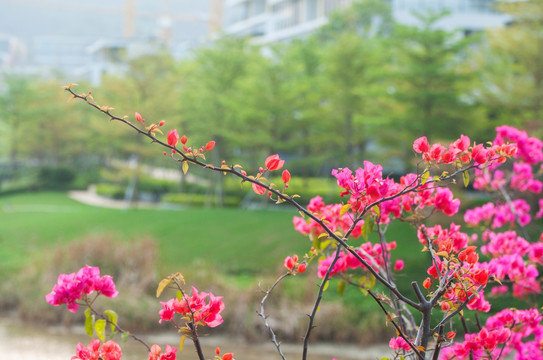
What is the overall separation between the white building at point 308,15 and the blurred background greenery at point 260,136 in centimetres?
163

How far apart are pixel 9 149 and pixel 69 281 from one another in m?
34.8

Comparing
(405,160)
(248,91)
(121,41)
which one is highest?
(121,41)

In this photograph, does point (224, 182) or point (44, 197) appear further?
point (44, 197)

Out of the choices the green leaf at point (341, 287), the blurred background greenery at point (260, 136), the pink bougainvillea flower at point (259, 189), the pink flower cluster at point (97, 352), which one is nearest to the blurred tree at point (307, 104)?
the blurred background greenery at point (260, 136)

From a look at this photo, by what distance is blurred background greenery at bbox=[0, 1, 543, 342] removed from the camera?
10.3 m

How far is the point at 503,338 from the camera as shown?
7.38 feet

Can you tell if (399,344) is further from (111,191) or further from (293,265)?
(111,191)

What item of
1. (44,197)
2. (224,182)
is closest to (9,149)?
(44,197)

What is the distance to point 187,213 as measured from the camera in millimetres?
19656

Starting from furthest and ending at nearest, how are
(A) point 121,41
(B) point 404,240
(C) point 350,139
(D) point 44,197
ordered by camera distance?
(A) point 121,41 → (D) point 44,197 → (C) point 350,139 → (B) point 404,240

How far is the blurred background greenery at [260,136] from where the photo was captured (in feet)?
33.7

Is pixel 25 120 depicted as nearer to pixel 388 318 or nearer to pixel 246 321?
pixel 246 321

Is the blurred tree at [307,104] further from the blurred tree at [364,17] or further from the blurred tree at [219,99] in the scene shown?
the blurred tree at [364,17]

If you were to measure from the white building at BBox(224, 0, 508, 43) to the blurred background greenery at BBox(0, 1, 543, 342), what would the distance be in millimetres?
1634
